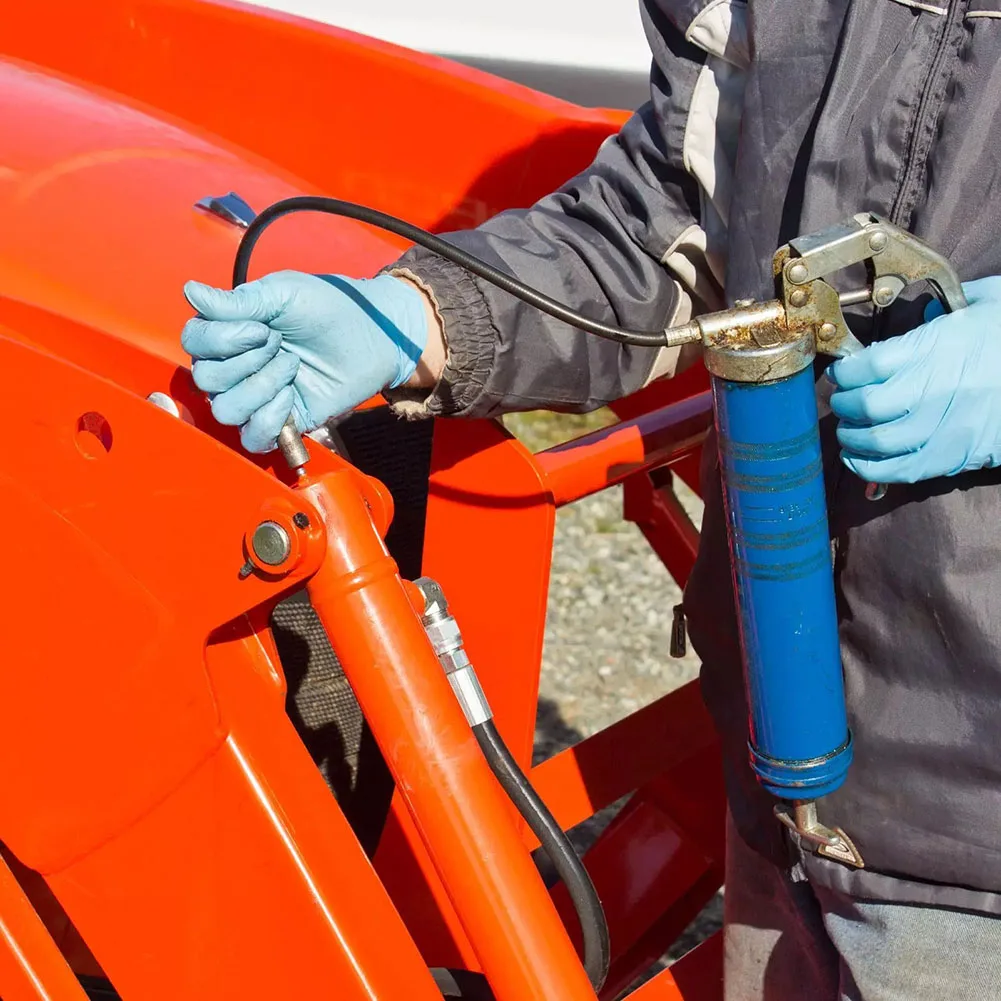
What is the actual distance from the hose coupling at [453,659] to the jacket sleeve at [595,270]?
200mm

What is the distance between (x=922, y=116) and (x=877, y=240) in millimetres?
139

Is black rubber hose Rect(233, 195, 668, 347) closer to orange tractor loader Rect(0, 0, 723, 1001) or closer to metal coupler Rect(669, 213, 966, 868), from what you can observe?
metal coupler Rect(669, 213, 966, 868)

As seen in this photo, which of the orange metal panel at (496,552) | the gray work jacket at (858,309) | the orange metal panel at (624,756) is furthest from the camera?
the orange metal panel at (624,756)

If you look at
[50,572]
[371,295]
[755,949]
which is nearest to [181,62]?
[371,295]

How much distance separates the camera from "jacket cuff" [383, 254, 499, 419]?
1118 millimetres

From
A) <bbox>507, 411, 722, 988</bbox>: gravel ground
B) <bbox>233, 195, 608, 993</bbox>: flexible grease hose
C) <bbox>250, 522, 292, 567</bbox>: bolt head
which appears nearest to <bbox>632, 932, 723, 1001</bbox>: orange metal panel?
<bbox>233, 195, 608, 993</bbox>: flexible grease hose

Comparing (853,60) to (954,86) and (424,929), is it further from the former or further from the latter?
(424,929)

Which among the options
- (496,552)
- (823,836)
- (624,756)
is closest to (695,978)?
(624,756)

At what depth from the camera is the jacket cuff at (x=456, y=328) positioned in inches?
44.0

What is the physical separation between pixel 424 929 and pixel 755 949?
31 cm

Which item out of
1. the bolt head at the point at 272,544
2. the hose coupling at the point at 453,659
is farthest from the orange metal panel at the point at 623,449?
the bolt head at the point at 272,544

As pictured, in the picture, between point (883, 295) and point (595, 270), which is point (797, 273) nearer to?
point (883, 295)

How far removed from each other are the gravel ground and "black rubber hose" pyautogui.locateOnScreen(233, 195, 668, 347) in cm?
159

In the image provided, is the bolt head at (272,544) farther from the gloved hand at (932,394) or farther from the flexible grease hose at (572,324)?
the gloved hand at (932,394)
